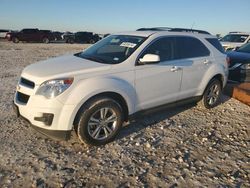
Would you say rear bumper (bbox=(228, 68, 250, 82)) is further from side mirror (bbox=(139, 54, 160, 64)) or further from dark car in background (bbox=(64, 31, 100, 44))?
dark car in background (bbox=(64, 31, 100, 44))

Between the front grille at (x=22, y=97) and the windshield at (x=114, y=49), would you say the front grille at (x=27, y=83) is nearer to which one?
the front grille at (x=22, y=97)

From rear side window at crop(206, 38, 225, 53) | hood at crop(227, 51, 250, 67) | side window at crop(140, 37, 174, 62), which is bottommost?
hood at crop(227, 51, 250, 67)

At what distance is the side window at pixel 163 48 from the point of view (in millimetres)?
5086

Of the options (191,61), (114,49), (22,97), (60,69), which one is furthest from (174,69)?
(22,97)

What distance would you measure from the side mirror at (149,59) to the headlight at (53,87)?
1.30 m

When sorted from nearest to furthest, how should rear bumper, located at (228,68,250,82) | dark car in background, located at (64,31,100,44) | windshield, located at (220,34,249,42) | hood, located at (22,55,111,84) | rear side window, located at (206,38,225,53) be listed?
1. hood, located at (22,55,111,84)
2. rear side window, located at (206,38,225,53)
3. rear bumper, located at (228,68,250,82)
4. windshield, located at (220,34,249,42)
5. dark car in background, located at (64,31,100,44)

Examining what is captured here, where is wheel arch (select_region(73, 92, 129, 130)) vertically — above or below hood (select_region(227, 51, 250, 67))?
below

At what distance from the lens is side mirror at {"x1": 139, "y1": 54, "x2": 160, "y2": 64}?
4707 mm

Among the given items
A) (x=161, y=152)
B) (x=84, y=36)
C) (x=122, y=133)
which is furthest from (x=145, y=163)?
(x=84, y=36)

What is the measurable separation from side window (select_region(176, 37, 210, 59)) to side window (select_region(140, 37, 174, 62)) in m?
0.19

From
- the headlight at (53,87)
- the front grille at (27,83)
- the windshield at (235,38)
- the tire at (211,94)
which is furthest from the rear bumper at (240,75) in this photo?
the windshield at (235,38)

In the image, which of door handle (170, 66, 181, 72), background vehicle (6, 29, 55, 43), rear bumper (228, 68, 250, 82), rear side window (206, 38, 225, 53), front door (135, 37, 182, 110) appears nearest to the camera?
front door (135, 37, 182, 110)

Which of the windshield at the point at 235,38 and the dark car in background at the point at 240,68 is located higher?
the windshield at the point at 235,38

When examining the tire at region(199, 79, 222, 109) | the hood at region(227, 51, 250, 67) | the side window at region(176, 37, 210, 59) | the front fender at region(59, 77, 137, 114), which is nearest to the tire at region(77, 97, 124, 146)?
the front fender at region(59, 77, 137, 114)
